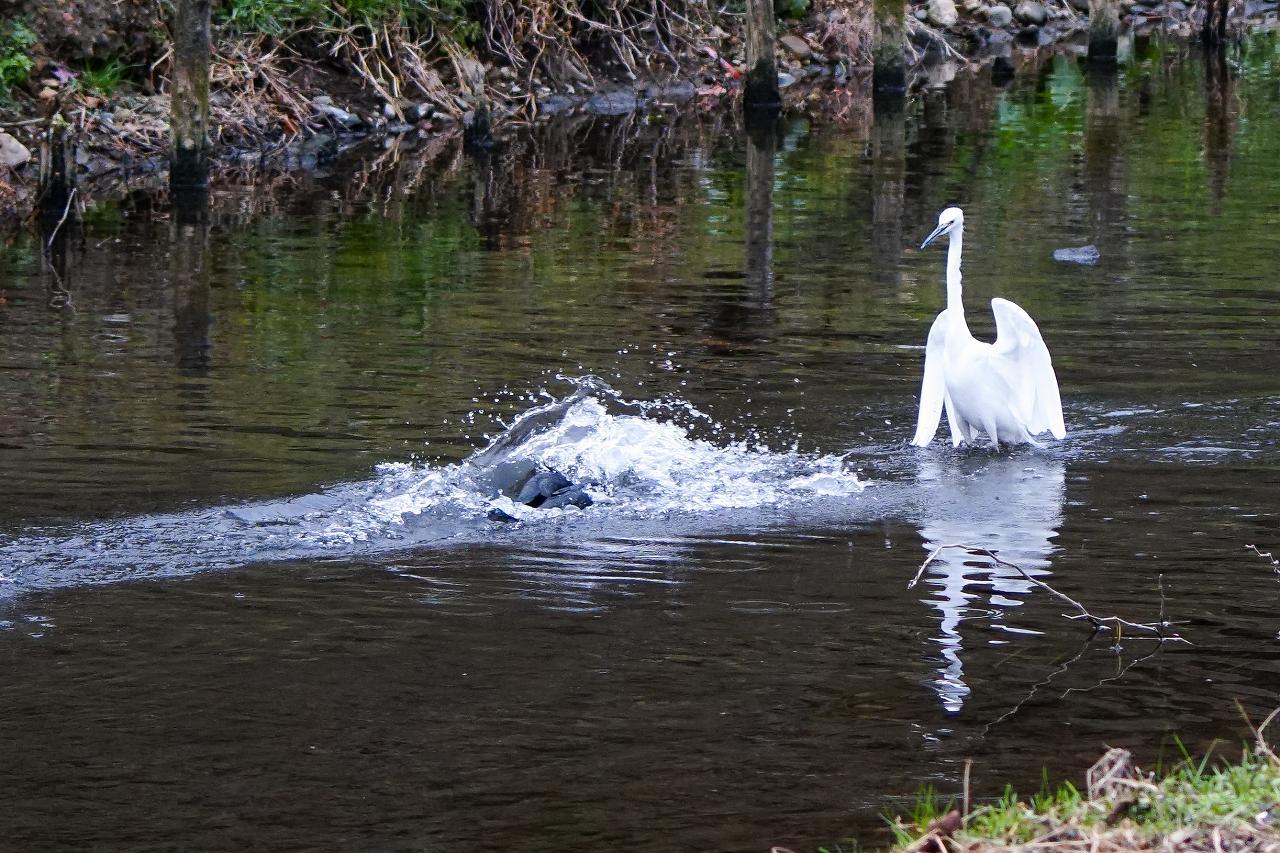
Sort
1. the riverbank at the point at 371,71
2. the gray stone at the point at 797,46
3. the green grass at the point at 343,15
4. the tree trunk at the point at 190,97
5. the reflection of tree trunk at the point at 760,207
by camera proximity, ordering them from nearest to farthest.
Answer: the reflection of tree trunk at the point at 760,207 < the tree trunk at the point at 190,97 < the riverbank at the point at 371,71 < the green grass at the point at 343,15 < the gray stone at the point at 797,46

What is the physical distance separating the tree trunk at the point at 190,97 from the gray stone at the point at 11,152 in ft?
7.55

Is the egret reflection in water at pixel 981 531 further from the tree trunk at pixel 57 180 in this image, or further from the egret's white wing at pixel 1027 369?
the tree trunk at pixel 57 180

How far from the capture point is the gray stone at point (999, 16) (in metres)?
43.3

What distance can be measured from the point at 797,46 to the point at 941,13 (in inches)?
212

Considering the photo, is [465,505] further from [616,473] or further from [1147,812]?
[1147,812]

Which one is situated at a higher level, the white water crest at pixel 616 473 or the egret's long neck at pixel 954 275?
the egret's long neck at pixel 954 275

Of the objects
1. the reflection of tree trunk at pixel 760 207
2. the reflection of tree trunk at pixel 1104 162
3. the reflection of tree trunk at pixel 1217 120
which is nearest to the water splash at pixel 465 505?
the reflection of tree trunk at pixel 760 207

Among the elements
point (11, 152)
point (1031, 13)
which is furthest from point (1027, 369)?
point (1031, 13)

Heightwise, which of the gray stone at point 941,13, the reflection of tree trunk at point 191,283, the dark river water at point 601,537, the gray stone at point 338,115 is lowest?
the dark river water at point 601,537

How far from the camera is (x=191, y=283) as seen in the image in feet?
55.0

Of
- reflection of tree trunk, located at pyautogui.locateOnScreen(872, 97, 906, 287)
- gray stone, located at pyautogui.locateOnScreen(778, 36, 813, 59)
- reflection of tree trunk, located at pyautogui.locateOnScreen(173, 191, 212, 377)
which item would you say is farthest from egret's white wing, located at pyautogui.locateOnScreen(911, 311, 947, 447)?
gray stone, located at pyautogui.locateOnScreen(778, 36, 813, 59)

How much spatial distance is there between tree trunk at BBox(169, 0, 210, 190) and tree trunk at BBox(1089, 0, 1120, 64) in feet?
71.2

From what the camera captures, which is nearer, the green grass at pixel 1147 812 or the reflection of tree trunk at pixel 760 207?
the green grass at pixel 1147 812

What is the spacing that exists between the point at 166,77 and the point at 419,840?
74.2 feet
